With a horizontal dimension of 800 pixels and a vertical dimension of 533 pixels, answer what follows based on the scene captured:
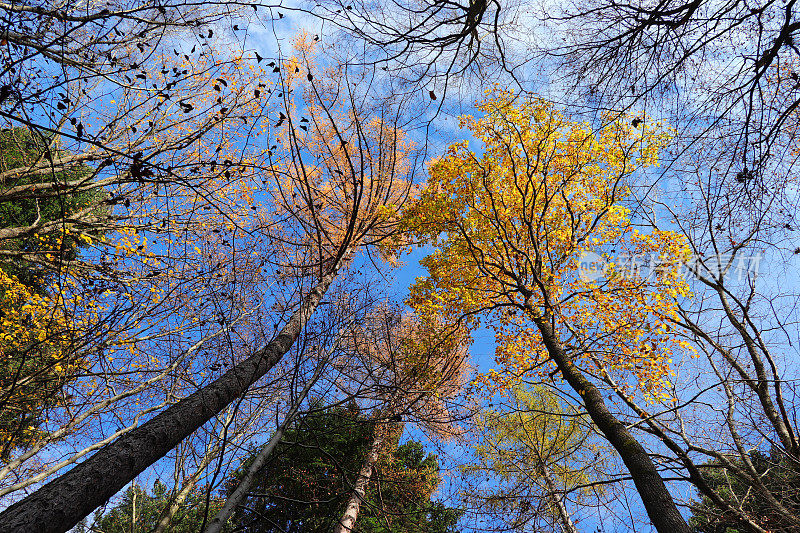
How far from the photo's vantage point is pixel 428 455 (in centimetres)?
1012

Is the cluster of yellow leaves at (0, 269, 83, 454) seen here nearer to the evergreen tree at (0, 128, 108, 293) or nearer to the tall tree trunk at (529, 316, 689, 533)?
the evergreen tree at (0, 128, 108, 293)

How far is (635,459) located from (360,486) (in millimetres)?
5380

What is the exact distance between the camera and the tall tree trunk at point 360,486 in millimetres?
6242

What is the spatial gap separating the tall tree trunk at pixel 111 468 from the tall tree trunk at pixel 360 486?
2.94 meters

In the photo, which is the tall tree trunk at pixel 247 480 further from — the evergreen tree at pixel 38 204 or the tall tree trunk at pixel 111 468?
the evergreen tree at pixel 38 204

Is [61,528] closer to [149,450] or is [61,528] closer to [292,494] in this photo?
[149,450]

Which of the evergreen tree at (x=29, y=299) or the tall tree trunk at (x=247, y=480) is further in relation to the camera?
the evergreen tree at (x=29, y=299)

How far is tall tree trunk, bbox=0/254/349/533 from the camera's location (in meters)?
1.78

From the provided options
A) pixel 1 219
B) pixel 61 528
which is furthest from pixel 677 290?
pixel 1 219

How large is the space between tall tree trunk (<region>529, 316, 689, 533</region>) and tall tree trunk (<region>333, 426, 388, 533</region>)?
329 cm

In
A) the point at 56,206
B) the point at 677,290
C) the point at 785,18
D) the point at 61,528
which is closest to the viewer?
the point at 61,528

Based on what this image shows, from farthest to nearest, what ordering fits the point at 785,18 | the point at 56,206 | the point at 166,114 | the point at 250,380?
the point at 56,206 → the point at 166,114 → the point at 250,380 → the point at 785,18

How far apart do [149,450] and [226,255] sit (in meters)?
5.14

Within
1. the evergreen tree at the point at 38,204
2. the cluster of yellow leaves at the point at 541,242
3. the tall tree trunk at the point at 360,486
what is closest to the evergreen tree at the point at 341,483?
the tall tree trunk at the point at 360,486
